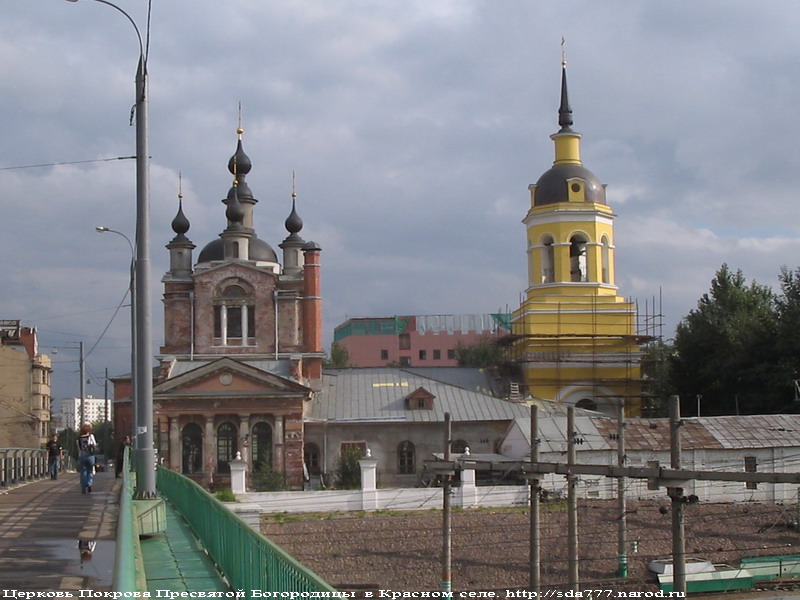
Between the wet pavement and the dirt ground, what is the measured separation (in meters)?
10.6

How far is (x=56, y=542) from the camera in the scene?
1477cm

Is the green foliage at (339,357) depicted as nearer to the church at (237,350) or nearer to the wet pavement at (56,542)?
the church at (237,350)

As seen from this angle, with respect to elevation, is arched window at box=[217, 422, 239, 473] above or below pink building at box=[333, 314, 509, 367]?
below

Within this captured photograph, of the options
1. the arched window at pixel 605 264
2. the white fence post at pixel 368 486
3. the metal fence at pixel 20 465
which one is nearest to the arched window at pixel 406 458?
the white fence post at pixel 368 486

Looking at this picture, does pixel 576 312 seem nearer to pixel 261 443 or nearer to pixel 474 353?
pixel 261 443

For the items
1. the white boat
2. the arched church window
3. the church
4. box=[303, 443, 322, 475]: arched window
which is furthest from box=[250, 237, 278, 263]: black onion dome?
the white boat

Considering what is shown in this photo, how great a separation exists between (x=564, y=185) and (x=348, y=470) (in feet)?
57.0

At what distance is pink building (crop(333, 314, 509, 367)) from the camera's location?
10456 cm

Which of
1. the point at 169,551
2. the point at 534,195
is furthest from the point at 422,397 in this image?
the point at 169,551

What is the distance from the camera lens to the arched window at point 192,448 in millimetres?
49750

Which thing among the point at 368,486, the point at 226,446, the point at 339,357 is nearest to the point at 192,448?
the point at 226,446

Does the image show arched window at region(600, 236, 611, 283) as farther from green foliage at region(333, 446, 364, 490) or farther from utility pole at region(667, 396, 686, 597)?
utility pole at region(667, 396, 686, 597)

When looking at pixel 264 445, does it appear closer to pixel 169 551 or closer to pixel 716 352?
pixel 716 352

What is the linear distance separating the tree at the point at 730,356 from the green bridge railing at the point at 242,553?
38.0 metres
